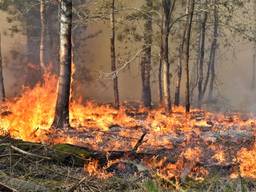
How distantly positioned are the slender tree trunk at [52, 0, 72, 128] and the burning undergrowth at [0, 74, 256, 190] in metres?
0.49

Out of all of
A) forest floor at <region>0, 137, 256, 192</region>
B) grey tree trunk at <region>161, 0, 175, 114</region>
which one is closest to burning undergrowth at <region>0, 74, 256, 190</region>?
forest floor at <region>0, 137, 256, 192</region>

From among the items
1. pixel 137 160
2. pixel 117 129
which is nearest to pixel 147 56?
pixel 117 129

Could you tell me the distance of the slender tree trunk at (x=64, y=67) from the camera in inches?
615

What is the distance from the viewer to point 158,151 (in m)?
12.2

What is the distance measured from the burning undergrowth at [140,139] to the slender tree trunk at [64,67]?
0.49 metres

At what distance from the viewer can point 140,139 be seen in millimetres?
9359

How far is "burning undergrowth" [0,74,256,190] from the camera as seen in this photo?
351 inches

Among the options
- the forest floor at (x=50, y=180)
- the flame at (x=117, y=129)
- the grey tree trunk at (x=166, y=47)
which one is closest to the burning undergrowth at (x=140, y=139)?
the flame at (x=117, y=129)

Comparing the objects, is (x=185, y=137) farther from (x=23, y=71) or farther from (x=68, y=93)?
(x=23, y=71)

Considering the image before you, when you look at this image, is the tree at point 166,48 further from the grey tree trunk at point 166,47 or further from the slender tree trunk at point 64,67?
the slender tree trunk at point 64,67

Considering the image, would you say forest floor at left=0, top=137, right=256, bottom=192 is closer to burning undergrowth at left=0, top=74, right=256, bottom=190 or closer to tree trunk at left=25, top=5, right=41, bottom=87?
burning undergrowth at left=0, top=74, right=256, bottom=190

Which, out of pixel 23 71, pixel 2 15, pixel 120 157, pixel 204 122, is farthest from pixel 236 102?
pixel 120 157

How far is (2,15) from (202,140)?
106 ft

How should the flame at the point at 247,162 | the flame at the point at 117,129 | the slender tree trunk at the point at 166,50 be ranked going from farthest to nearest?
1. the slender tree trunk at the point at 166,50
2. the flame at the point at 117,129
3. the flame at the point at 247,162
